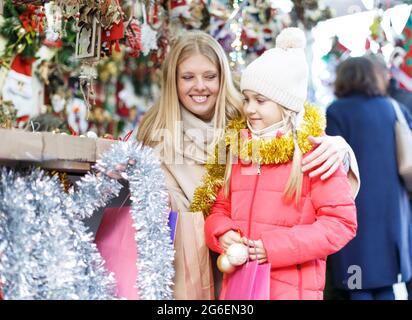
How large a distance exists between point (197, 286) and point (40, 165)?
0.53 metres

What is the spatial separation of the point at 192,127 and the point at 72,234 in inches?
27.0

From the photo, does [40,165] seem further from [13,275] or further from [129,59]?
[129,59]

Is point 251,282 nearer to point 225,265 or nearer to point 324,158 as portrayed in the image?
point 225,265

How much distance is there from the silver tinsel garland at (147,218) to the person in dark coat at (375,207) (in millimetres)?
1334

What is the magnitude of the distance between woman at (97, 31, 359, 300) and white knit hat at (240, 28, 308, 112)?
14cm

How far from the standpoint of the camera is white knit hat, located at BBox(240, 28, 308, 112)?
1.70 metres

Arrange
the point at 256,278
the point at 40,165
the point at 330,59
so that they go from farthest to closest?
1. the point at 330,59
2. the point at 256,278
3. the point at 40,165

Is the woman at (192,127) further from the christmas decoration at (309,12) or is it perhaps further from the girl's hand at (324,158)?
the christmas decoration at (309,12)

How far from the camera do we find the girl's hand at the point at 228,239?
64.0 inches

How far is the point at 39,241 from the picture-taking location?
4.32 ft

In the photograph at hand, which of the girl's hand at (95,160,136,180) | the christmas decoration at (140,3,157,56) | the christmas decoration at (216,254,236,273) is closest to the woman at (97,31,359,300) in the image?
the christmas decoration at (216,254,236,273)

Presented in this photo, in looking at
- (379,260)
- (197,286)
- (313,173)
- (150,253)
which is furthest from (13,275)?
(379,260)

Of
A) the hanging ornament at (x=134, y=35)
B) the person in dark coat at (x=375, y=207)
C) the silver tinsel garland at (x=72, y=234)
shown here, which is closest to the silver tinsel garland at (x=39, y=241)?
the silver tinsel garland at (x=72, y=234)
